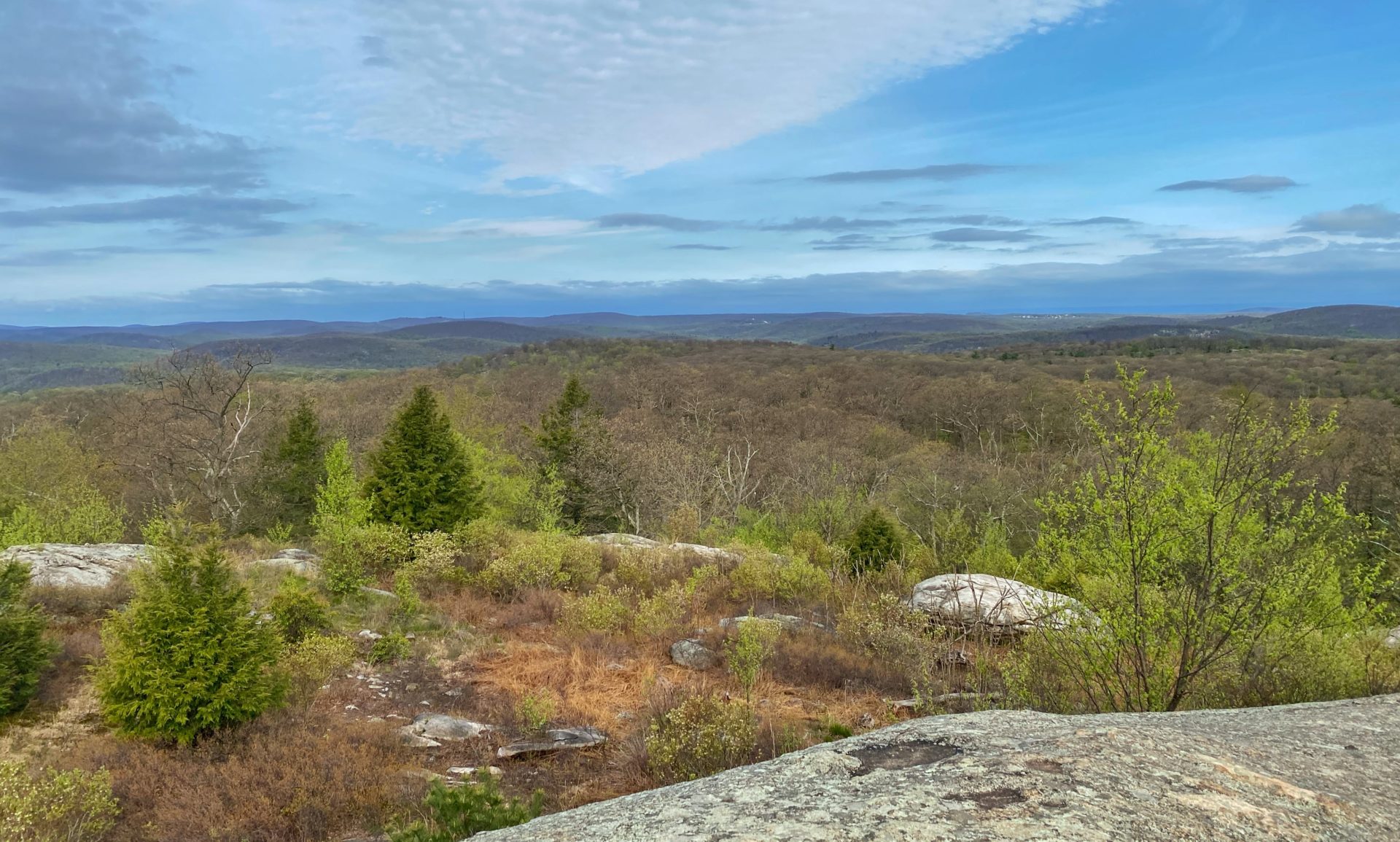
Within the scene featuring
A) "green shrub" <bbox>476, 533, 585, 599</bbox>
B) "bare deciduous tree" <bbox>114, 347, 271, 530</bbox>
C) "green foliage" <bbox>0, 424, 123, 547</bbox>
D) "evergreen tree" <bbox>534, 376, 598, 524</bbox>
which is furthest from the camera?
"evergreen tree" <bbox>534, 376, 598, 524</bbox>

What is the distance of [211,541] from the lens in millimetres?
8461

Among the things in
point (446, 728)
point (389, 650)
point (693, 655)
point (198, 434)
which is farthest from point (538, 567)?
point (198, 434)

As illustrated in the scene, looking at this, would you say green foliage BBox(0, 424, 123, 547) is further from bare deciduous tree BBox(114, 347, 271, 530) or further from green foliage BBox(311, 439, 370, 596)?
green foliage BBox(311, 439, 370, 596)

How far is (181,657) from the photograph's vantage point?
801 centimetres

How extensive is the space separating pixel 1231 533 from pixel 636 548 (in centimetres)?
1397

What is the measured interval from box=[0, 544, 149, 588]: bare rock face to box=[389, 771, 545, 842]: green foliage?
34.3 ft

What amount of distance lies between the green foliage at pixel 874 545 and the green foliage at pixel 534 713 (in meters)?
11.8

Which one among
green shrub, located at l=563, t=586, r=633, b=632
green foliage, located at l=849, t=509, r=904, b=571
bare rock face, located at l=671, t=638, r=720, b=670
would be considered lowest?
green foliage, located at l=849, t=509, r=904, b=571

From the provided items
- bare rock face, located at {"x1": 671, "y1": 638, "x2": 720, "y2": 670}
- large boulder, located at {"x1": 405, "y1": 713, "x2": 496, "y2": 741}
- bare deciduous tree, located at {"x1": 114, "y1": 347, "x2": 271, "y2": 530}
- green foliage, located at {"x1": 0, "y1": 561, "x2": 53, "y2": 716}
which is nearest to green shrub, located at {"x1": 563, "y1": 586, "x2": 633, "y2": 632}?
bare rock face, located at {"x1": 671, "y1": 638, "x2": 720, "y2": 670}

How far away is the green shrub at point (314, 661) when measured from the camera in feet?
32.3

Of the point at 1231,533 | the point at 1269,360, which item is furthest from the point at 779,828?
the point at 1269,360

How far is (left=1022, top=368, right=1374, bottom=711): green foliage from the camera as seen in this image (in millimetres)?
6230

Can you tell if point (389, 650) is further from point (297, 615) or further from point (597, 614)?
point (597, 614)

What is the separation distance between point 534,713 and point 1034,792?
7794 mm
